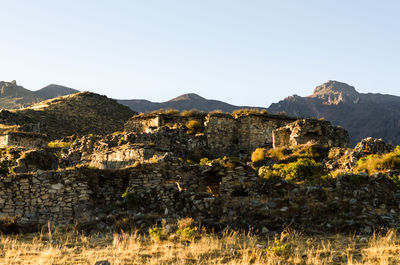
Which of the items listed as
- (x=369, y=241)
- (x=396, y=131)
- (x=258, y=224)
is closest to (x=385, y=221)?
(x=369, y=241)

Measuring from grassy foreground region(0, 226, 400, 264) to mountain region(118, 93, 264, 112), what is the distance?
10646 centimetres

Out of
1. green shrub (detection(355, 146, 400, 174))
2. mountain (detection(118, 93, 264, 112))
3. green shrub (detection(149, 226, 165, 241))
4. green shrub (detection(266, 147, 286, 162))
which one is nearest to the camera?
green shrub (detection(149, 226, 165, 241))

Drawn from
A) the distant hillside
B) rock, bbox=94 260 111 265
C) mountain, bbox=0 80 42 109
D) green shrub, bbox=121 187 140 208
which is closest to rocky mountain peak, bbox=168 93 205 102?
mountain, bbox=0 80 42 109

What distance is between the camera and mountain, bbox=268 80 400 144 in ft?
317

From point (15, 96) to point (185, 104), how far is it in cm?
4506

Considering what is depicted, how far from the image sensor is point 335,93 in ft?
442

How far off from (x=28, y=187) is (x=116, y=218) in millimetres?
2367

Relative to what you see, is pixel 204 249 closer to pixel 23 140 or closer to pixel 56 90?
pixel 23 140

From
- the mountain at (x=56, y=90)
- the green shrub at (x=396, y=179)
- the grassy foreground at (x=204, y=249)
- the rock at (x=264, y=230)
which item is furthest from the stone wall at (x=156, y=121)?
the mountain at (x=56, y=90)

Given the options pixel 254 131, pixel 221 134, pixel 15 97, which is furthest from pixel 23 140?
pixel 15 97

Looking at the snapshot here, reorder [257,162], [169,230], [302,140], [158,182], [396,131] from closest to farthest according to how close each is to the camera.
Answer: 1. [169,230]
2. [158,182]
3. [257,162]
4. [302,140]
5. [396,131]

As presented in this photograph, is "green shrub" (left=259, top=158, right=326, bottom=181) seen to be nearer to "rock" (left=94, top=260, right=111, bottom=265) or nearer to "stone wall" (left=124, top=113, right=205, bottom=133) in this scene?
"rock" (left=94, top=260, right=111, bottom=265)

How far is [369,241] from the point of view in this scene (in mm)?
7707

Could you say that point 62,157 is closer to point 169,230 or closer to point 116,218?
point 116,218
